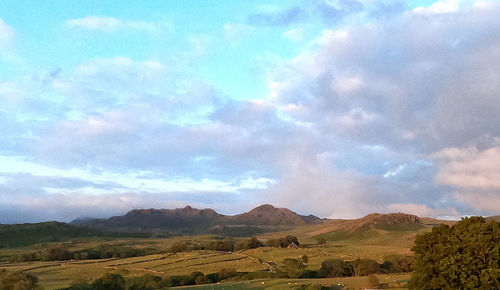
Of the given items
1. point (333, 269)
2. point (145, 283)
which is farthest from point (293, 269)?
point (145, 283)

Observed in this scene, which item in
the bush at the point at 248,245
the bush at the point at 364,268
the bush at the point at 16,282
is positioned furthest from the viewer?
the bush at the point at 248,245

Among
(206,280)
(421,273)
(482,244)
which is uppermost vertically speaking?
(482,244)

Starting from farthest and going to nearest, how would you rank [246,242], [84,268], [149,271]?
1. [246,242]
2. [84,268]
3. [149,271]

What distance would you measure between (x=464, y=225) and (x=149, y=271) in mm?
63999

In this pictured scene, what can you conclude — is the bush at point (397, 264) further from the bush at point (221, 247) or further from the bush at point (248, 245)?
the bush at point (221, 247)

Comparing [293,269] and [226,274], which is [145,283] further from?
[293,269]

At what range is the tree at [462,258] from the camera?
3581 cm

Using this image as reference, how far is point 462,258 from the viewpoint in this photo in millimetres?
36875

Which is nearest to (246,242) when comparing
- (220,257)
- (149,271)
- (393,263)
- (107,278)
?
(220,257)

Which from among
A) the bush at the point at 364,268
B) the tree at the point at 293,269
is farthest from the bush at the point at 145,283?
the bush at the point at 364,268

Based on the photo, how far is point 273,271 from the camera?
80750 millimetres

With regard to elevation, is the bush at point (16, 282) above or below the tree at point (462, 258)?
below

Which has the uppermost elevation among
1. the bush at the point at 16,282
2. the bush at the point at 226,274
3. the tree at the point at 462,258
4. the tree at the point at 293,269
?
the tree at the point at 462,258

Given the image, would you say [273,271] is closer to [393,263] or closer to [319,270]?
[319,270]
